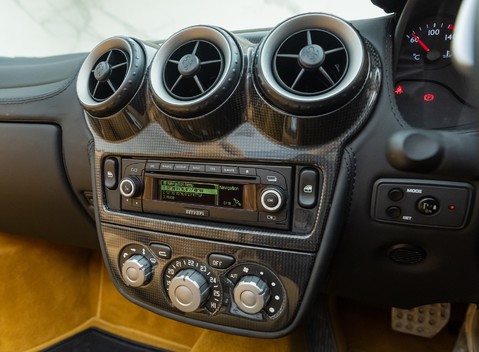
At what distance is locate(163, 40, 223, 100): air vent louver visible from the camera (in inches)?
26.4

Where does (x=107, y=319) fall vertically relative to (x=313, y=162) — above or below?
below

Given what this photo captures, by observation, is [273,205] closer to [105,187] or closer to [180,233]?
[180,233]

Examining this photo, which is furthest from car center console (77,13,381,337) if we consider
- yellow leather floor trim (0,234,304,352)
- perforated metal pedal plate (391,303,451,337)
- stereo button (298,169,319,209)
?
perforated metal pedal plate (391,303,451,337)

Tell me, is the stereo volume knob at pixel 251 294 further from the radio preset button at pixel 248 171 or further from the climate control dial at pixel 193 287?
the radio preset button at pixel 248 171

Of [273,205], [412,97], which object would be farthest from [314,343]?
[412,97]

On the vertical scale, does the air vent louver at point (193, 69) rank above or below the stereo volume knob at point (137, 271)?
above

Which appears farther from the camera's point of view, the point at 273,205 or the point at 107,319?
the point at 107,319

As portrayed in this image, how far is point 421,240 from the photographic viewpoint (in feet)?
2.12

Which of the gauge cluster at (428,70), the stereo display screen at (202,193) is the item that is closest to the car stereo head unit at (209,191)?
the stereo display screen at (202,193)

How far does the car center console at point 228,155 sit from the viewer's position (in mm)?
632

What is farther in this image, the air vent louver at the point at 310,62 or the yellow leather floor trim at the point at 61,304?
the yellow leather floor trim at the point at 61,304

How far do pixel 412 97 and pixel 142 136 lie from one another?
1.66 feet

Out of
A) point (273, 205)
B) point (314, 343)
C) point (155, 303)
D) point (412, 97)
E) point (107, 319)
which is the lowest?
point (107, 319)

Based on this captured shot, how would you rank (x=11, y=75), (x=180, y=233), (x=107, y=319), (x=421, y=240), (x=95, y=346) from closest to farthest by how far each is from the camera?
(x=421, y=240) → (x=180, y=233) → (x=11, y=75) → (x=95, y=346) → (x=107, y=319)
